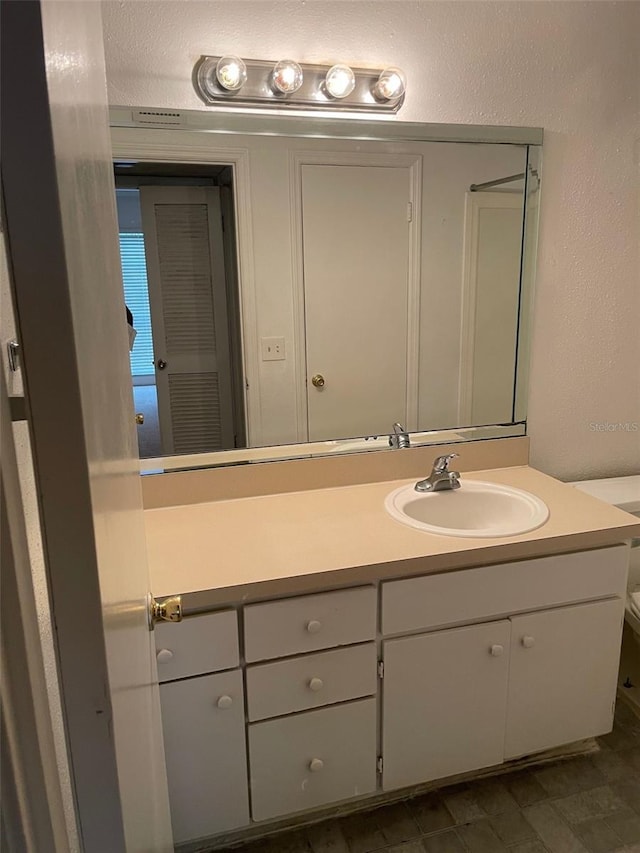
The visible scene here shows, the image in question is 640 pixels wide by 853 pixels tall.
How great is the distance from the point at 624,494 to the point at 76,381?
1.96 m

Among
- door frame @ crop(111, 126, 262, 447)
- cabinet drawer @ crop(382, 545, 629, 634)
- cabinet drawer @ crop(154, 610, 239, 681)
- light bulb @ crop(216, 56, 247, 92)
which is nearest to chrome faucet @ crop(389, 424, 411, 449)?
door frame @ crop(111, 126, 262, 447)

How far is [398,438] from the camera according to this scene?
190cm

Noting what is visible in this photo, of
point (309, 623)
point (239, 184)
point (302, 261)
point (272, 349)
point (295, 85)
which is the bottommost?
point (309, 623)

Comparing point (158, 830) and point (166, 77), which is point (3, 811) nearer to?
point (158, 830)

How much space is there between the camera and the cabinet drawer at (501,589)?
1.45 meters

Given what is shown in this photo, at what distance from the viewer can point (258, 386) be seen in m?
1.76

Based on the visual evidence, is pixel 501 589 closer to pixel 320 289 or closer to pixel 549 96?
pixel 320 289

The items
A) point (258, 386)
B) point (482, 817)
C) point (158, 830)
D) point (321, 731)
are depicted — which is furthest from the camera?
point (258, 386)

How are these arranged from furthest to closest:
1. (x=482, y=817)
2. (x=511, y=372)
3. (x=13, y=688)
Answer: (x=511, y=372)
(x=482, y=817)
(x=13, y=688)

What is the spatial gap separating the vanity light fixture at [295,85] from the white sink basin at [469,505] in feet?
3.56

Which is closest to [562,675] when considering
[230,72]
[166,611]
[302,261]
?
[166,611]

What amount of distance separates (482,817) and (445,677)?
46cm

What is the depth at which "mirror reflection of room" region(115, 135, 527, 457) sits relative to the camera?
1.62m

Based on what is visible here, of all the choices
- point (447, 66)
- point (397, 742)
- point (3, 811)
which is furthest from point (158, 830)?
point (447, 66)
